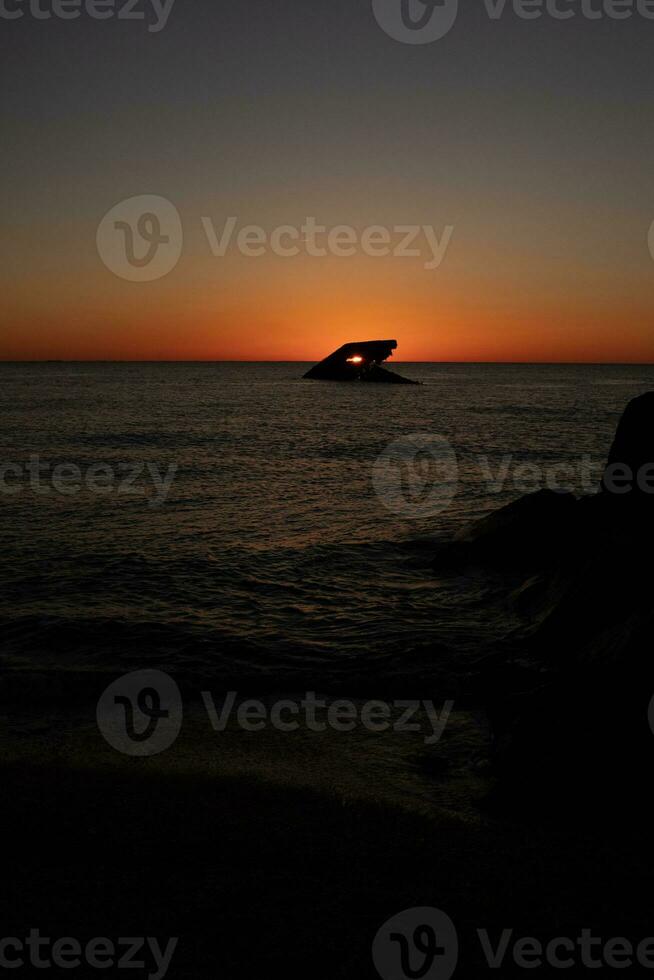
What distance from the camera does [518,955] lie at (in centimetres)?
379

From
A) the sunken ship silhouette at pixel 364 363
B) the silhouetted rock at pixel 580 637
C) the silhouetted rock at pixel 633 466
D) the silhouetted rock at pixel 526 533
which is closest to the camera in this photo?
the silhouetted rock at pixel 580 637

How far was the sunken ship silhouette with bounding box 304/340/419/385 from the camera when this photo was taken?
115m

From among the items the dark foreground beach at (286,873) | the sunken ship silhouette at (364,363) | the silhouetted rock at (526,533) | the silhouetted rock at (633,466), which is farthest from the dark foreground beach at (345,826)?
the sunken ship silhouette at (364,363)

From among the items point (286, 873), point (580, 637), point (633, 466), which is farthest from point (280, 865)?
point (633, 466)

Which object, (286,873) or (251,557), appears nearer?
(286,873)

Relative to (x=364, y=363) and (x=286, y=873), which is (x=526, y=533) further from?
(x=364, y=363)

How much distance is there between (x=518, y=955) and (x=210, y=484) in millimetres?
19559

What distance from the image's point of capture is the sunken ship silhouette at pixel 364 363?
11512 centimetres

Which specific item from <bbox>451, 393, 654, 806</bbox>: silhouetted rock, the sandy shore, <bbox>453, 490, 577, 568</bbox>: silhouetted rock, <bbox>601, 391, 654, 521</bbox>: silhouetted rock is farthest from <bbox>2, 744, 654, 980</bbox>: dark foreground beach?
<bbox>453, 490, 577, 568</bbox>: silhouetted rock

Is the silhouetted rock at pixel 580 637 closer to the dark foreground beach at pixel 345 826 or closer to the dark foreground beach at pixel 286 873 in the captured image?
the dark foreground beach at pixel 345 826

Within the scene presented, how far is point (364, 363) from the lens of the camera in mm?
119062

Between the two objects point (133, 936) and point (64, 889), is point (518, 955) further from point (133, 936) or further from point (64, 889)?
point (64, 889)

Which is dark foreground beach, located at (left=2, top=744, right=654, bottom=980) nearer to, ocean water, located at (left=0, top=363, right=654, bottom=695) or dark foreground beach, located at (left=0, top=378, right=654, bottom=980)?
dark foreground beach, located at (left=0, top=378, right=654, bottom=980)

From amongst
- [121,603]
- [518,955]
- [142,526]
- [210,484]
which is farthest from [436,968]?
[210,484]
